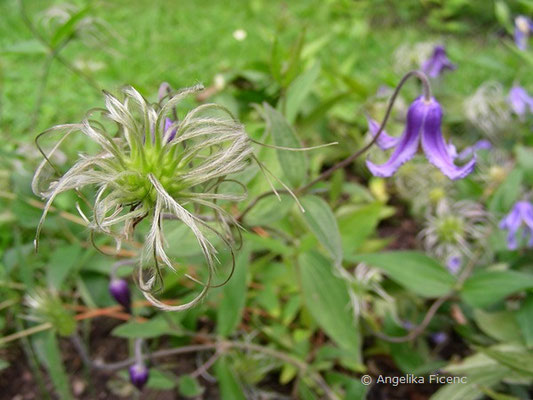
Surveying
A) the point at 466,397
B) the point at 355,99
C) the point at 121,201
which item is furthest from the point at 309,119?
the point at 121,201

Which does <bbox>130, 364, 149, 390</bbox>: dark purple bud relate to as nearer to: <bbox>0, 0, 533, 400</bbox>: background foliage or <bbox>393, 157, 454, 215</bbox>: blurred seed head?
<bbox>0, 0, 533, 400</bbox>: background foliage

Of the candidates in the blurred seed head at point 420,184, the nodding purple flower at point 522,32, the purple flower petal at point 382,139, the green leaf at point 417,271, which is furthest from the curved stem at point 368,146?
the nodding purple flower at point 522,32

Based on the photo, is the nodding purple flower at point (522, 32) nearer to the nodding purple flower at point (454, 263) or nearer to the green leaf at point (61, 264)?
the nodding purple flower at point (454, 263)

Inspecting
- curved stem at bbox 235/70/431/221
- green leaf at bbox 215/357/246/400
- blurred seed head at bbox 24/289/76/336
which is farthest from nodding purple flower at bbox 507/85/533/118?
blurred seed head at bbox 24/289/76/336

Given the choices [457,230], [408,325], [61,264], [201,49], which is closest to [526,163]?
[457,230]

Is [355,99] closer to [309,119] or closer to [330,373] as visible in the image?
[309,119]

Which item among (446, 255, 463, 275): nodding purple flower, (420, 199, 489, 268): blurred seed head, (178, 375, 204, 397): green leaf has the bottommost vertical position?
(178, 375, 204, 397): green leaf
